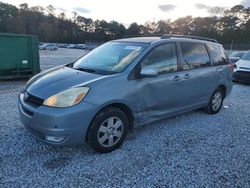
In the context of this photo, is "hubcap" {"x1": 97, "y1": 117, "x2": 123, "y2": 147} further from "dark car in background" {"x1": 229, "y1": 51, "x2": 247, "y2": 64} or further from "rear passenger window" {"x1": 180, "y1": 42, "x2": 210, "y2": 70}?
"dark car in background" {"x1": 229, "y1": 51, "x2": 247, "y2": 64}

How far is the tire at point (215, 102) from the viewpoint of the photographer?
5.27 metres

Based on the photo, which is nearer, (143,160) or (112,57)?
(143,160)

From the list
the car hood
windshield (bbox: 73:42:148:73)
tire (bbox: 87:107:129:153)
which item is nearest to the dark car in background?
windshield (bbox: 73:42:148:73)

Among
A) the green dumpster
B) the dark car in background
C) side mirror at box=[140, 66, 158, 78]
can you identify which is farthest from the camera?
the dark car in background

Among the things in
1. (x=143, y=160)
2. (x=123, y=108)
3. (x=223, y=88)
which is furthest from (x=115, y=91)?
(x=223, y=88)

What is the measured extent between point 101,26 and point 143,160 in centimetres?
9734

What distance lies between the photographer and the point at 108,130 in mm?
3322

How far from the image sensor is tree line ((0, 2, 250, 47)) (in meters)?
64.3

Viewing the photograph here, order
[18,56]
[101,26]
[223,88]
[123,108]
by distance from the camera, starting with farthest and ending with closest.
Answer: [101,26] < [18,56] < [223,88] < [123,108]

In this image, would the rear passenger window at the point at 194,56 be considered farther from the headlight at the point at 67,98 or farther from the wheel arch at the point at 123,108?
the headlight at the point at 67,98

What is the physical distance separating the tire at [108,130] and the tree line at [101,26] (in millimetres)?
57648

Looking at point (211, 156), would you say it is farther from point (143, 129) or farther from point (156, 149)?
point (143, 129)

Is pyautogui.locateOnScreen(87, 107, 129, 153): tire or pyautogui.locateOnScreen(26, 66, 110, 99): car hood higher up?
pyautogui.locateOnScreen(26, 66, 110, 99): car hood

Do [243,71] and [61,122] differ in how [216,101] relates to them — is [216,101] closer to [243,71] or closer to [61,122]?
[61,122]
